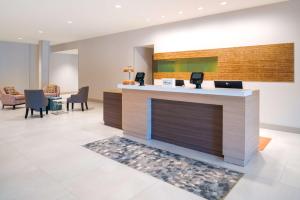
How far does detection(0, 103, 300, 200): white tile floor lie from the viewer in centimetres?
249

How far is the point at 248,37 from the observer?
5.79m

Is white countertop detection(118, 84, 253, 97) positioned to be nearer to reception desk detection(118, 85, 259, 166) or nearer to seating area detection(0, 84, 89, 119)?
reception desk detection(118, 85, 259, 166)

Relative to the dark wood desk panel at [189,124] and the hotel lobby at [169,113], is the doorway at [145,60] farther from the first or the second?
the dark wood desk panel at [189,124]

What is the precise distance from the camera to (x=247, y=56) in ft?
19.1

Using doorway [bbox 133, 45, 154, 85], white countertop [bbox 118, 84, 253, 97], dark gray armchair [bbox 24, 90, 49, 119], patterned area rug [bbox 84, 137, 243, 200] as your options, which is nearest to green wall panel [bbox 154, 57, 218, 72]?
doorway [bbox 133, 45, 154, 85]

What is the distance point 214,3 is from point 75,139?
4663mm

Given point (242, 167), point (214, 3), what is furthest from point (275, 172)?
point (214, 3)

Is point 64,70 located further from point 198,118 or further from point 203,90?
point 203,90

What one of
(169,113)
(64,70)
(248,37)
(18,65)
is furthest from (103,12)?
(64,70)

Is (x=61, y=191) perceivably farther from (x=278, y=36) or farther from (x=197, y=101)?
(x=278, y=36)

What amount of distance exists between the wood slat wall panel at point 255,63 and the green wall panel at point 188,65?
0.16m

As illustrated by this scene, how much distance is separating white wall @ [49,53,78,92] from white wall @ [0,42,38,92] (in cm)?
124

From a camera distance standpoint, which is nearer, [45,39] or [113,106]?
[113,106]

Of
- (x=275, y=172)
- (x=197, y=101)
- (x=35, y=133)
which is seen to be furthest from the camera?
(x=35, y=133)
